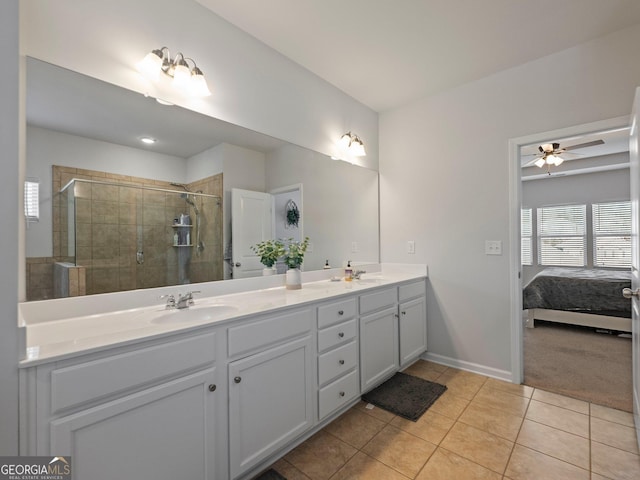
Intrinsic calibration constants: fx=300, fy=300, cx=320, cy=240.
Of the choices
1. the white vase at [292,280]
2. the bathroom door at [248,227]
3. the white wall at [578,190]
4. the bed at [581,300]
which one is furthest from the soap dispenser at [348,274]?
the white wall at [578,190]

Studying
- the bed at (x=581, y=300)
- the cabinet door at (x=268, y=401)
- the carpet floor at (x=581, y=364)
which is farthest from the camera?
the bed at (x=581, y=300)

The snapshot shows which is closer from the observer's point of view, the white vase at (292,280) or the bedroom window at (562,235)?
the white vase at (292,280)

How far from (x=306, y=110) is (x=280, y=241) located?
1.14 m

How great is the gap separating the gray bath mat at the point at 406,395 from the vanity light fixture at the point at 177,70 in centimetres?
236

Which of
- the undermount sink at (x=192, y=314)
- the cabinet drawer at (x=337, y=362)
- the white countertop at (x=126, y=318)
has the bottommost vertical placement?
the cabinet drawer at (x=337, y=362)

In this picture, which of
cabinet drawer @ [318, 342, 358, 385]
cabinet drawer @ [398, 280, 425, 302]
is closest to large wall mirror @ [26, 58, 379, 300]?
cabinet drawer @ [318, 342, 358, 385]

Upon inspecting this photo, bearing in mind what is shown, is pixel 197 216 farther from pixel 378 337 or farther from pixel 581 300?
pixel 581 300

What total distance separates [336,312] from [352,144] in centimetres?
169

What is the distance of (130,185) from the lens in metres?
1.59

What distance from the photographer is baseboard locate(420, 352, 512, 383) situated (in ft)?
8.43

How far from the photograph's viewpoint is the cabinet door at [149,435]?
1.00 metres

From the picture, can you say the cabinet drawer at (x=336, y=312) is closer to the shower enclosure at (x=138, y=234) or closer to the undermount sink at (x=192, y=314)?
the undermount sink at (x=192, y=314)

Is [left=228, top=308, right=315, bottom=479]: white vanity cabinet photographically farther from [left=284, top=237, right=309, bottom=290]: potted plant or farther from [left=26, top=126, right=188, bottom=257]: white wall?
[left=26, top=126, right=188, bottom=257]: white wall

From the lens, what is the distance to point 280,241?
228cm
